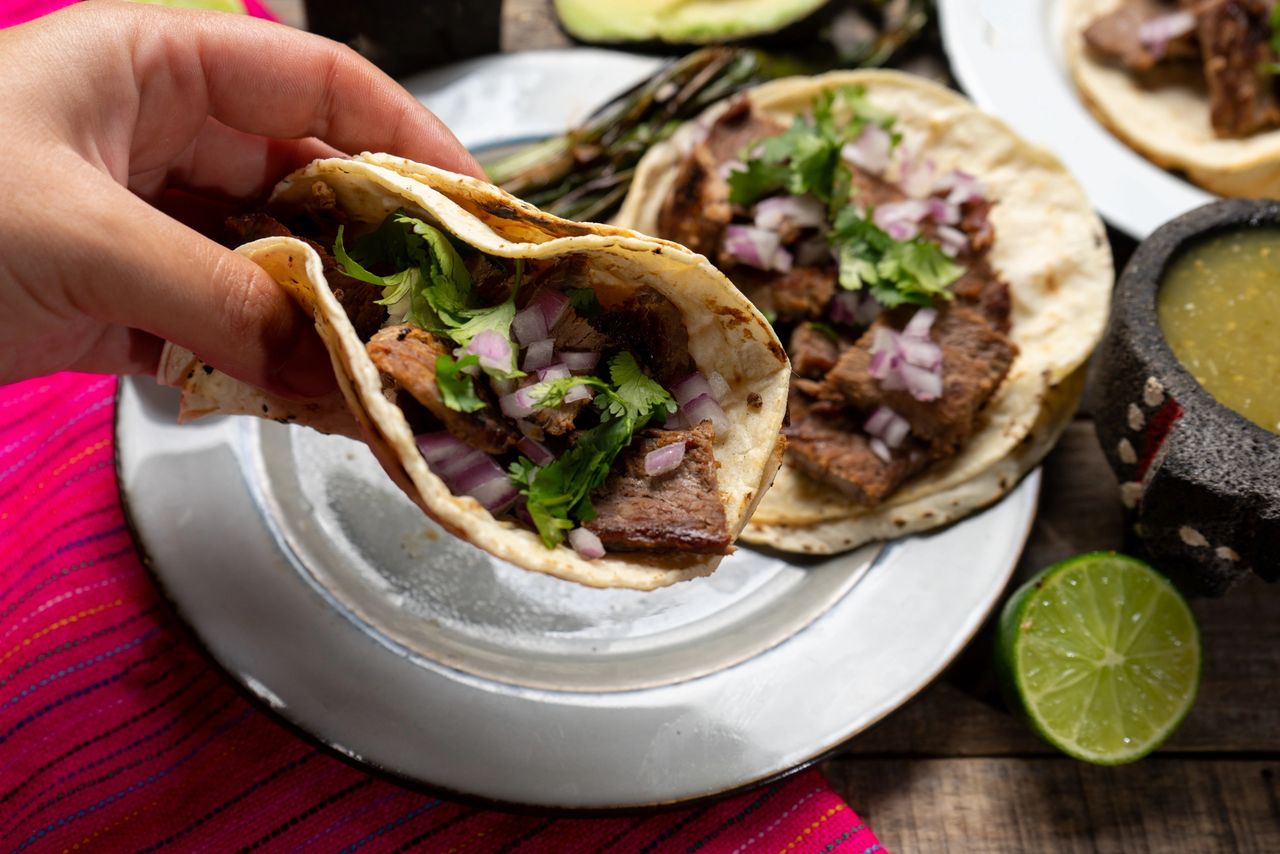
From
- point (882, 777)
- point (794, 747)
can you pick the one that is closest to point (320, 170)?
point (794, 747)

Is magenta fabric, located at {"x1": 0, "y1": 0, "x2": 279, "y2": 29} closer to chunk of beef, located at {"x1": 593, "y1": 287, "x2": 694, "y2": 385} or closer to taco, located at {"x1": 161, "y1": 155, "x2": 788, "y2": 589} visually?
taco, located at {"x1": 161, "y1": 155, "x2": 788, "y2": 589}

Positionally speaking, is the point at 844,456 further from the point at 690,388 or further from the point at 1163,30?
the point at 1163,30

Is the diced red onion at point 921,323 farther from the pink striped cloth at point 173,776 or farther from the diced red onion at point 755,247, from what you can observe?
the pink striped cloth at point 173,776

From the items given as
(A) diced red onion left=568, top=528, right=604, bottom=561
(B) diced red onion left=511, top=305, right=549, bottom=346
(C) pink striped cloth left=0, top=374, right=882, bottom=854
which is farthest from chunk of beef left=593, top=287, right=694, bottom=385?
(C) pink striped cloth left=0, top=374, right=882, bottom=854

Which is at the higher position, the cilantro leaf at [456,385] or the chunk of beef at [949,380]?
the cilantro leaf at [456,385]

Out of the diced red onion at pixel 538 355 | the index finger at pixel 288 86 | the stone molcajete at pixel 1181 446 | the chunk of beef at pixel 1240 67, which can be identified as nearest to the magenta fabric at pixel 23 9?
the index finger at pixel 288 86

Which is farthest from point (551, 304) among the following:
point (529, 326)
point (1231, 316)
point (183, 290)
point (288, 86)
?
point (1231, 316)
